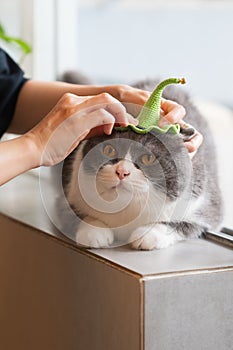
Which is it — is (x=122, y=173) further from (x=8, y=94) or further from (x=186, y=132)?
(x=8, y=94)

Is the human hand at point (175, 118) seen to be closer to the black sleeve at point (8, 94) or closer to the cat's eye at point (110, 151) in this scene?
the cat's eye at point (110, 151)

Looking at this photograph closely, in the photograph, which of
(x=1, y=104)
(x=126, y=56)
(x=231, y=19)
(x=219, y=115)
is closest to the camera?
(x=1, y=104)

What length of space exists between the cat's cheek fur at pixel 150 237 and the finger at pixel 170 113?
17 centimetres

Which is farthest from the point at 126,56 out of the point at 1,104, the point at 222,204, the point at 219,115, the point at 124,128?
the point at 124,128

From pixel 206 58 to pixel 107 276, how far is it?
779 mm

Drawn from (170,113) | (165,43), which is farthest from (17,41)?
(170,113)

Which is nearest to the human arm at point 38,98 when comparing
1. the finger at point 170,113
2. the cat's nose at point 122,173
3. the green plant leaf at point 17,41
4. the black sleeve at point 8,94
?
the black sleeve at point 8,94

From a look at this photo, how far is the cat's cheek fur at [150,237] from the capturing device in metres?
1.08

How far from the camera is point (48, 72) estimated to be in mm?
2035

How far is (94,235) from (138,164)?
15 cm

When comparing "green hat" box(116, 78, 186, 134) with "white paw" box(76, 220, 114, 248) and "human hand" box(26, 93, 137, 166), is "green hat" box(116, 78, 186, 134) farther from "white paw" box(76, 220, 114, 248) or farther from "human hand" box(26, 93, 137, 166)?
"white paw" box(76, 220, 114, 248)

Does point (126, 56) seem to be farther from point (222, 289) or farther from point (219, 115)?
point (222, 289)

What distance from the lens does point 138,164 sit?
39.9 inches

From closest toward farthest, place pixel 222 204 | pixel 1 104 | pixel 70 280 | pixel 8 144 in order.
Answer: pixel 8 144, pixel 70 280, pixel 222 204, pixel 1 104
